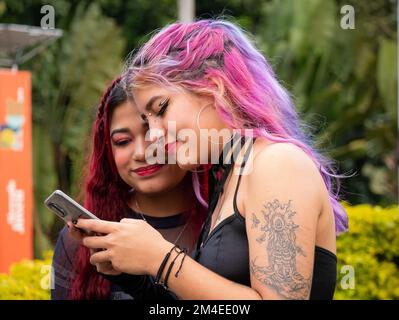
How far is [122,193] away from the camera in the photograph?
2.83 metres

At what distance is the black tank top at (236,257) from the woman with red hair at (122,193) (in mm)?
669

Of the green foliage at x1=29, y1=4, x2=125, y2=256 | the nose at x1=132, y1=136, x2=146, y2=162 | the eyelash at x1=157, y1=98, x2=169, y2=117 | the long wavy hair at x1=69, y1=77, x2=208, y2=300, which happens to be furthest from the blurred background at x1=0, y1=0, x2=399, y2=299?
the eyelash at x1=157, y1=98, x2=169, y2=117

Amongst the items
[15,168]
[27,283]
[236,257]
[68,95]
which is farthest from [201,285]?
[68,95]

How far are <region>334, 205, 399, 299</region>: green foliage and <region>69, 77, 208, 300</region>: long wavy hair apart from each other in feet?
7.25

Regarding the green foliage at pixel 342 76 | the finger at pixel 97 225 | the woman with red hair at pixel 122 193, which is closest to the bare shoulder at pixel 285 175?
the finger at pixel 97 225

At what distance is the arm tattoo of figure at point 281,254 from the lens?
1872 millimetres

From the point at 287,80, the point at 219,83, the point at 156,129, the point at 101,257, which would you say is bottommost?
the point at 101,257

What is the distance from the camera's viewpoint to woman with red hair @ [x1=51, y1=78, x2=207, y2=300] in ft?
8.79

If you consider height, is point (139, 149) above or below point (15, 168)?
above

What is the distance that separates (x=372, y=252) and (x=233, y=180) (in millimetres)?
3356

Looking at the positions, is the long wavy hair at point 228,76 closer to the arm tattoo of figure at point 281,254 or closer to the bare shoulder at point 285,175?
the bare shoulder at point 285,175

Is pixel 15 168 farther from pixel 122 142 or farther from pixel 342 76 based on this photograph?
pixel 342 76

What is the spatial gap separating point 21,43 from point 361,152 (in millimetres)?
4893
